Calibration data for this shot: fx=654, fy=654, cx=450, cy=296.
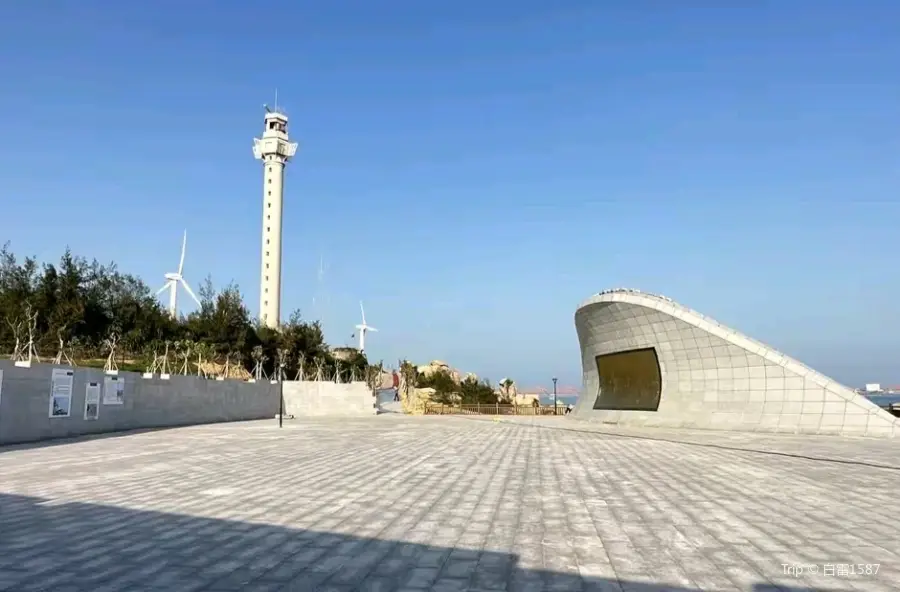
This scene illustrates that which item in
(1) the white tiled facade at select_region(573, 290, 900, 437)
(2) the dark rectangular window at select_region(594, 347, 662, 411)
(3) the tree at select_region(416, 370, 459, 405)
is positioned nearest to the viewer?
(1) the white tiled facade at select_region(573, 290, 900, 437)

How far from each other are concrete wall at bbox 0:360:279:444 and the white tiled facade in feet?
66.5

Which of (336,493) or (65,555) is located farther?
(336,493)

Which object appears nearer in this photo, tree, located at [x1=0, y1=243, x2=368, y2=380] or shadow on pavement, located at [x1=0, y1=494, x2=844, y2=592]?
shadow on pavement, located at [x1=0, y1=494, x2=844, y2=592]

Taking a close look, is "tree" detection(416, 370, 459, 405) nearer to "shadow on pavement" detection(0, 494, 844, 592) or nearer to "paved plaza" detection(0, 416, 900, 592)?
"paved plaza" detection(0, 416, 900, 592)

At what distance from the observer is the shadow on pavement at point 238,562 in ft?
18.4

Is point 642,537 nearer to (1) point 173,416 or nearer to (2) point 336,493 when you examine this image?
(2) point 336,493

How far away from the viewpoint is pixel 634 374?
3231 centimetres

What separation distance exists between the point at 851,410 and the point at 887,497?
16.9m

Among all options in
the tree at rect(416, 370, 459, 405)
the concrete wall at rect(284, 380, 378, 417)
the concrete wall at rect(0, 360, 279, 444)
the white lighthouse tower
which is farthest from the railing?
the white lighthouse tower

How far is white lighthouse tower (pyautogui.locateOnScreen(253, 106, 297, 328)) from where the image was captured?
9538 centimetres

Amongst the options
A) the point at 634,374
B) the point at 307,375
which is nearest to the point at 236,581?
the point at 634,374

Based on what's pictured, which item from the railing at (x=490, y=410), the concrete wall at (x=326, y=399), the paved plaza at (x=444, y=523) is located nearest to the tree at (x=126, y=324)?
the concrete wall at (x=326, y=399)

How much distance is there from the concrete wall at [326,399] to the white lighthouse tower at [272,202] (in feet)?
151

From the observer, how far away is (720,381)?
28.3m
